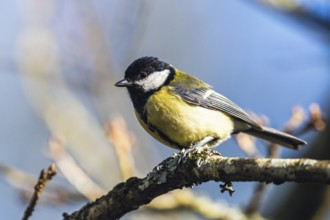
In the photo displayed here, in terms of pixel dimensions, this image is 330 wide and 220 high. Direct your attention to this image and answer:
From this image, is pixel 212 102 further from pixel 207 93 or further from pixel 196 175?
pixel 196 175

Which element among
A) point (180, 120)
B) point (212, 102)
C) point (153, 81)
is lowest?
point (180, 120)

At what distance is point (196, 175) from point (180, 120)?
1.05 meters

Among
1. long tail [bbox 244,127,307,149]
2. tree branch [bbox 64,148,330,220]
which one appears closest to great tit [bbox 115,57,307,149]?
long tail [bbox 244,127,307,149]

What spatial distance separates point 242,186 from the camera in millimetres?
5551

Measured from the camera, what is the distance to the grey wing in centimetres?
345

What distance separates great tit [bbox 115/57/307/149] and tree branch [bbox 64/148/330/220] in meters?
0.72

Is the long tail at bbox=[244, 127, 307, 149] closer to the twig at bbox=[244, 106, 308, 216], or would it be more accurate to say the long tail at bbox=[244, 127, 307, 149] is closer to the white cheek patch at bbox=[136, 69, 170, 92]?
the twig at bbox=[244, 106, 308, 216]

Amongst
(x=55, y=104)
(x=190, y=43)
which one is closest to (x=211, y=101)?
(x=55, y=104)

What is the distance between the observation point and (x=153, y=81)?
358cm

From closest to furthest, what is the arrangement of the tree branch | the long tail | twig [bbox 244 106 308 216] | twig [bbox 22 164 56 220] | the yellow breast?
the tree branch, twig [bbox 22 164 56 220], the yellow breast, twig [bbox 244 106 308 216], the long tail

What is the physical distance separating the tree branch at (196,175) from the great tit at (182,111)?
2.35 ft

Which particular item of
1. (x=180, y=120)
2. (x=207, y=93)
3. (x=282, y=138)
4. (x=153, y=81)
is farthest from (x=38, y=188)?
(x=282, y=138)

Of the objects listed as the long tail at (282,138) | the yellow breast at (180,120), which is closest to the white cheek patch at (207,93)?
the yellow breast at (180,120)

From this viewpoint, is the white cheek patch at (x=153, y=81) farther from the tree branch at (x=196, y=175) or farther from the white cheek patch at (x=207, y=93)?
the tree branch at (x=196, y=175)
